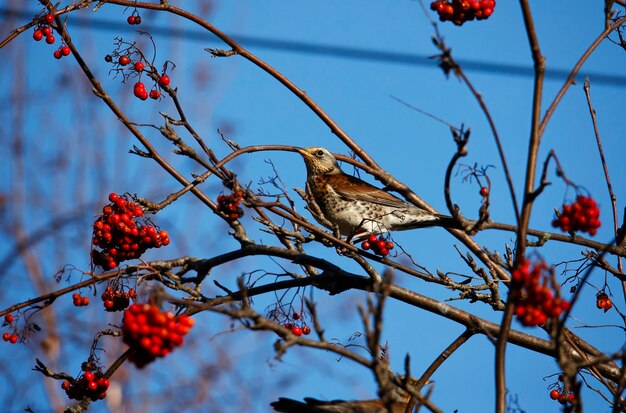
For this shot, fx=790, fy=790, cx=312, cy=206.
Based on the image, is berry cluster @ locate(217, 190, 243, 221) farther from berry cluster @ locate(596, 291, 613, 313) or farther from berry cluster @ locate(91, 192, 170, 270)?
berry cluster @ locate(596, 291, 613, 313)

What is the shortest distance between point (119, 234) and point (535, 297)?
5.34 ft

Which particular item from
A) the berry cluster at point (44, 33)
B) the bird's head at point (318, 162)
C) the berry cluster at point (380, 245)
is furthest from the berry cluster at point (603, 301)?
the berry cluster at point (44, 33)

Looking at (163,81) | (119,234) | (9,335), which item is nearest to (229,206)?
(119,234)

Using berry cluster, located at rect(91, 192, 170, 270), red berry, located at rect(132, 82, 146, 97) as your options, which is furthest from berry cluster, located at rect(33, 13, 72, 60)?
berry cluster, located at rect(91, 192, 170, 270)

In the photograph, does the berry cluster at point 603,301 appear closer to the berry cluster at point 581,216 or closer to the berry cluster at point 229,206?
the berry cluster at point 581,216

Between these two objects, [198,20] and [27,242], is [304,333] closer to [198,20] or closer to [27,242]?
[198,20]

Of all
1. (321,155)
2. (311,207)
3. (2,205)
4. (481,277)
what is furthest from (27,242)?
(481,277)

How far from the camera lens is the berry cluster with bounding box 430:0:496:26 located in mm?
2488

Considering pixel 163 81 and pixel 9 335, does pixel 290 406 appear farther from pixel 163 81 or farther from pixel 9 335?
pixel 163 81

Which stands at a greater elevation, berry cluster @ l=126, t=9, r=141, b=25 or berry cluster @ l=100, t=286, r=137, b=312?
berry cluster @ l=126, t=9, r=141, b=25

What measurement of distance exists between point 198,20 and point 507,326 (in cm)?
173

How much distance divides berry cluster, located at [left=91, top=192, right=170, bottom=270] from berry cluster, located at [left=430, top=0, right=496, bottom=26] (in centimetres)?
130

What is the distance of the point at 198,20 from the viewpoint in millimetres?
2990

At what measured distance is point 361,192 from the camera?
4855 millimetres
